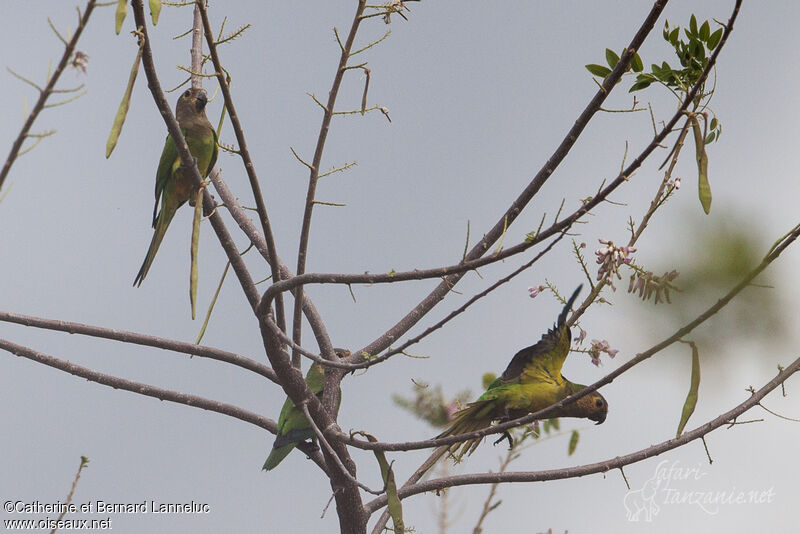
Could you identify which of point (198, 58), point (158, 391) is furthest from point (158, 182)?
point (158, 391)

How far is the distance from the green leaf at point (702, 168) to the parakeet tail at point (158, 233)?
270 centimetres

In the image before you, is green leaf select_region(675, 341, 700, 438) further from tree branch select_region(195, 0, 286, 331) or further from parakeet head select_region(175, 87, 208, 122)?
parakeet head select_region(175, 87, 208, 122)

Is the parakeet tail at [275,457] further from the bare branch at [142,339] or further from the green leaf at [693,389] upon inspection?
the green leaf at [693,389]

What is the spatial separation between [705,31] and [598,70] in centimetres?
44

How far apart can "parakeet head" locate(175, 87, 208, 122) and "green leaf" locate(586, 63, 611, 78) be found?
7.69 ft

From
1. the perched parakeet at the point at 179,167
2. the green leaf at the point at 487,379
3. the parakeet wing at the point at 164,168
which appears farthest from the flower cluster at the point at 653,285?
the parakeet wing at the point at 164,168

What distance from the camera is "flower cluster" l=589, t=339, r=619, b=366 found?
3746 mm

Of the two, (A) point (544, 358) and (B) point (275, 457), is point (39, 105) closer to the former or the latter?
(A) point (544, 358)

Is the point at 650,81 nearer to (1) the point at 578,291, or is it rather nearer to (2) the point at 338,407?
(1) the point at 578,291

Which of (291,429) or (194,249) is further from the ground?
(291,429)

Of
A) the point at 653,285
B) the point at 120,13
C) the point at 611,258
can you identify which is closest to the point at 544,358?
the point at 653,285

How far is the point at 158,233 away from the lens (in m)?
4.21

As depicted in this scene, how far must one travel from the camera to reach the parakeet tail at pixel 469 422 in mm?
4113

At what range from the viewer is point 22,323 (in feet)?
10.8
